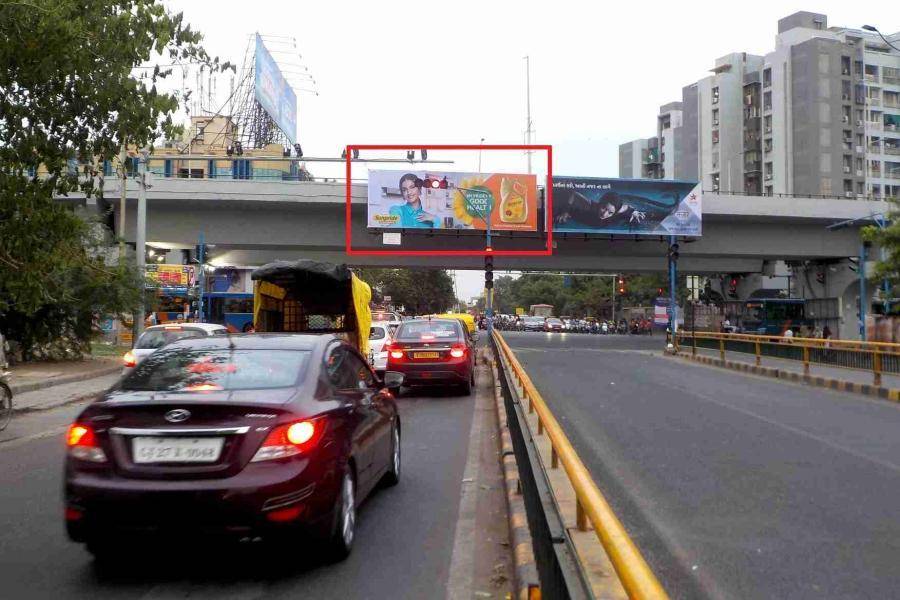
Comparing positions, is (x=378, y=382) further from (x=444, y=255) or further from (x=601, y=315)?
(x=601, y=315)

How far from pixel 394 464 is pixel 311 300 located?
33.2 feet

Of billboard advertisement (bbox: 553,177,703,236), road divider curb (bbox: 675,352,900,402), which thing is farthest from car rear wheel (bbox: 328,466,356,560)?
billboard advertisement (bbox: 553,177,703,236)

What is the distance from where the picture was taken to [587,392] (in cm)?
1559

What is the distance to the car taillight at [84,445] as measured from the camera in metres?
4.73

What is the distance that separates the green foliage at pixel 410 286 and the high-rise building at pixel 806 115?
91.9ft

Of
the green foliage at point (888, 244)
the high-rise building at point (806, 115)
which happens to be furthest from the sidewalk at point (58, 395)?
the high-rise building at point (806, 115)

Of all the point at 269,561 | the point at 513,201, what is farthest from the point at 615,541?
the point at 513,201

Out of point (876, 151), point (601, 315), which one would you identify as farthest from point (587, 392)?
point (601, 315)

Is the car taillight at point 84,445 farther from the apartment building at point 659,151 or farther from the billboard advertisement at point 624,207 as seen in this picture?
the apartment building at point 659,151

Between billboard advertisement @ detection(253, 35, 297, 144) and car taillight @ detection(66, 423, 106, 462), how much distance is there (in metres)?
40.4

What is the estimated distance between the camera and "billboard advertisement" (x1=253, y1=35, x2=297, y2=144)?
43.4 meters

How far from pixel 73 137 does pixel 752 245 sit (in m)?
35.1

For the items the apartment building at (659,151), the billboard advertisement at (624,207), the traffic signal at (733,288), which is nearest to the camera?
the billboard advertisement at (624,207)

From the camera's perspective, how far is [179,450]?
463 centimetres
